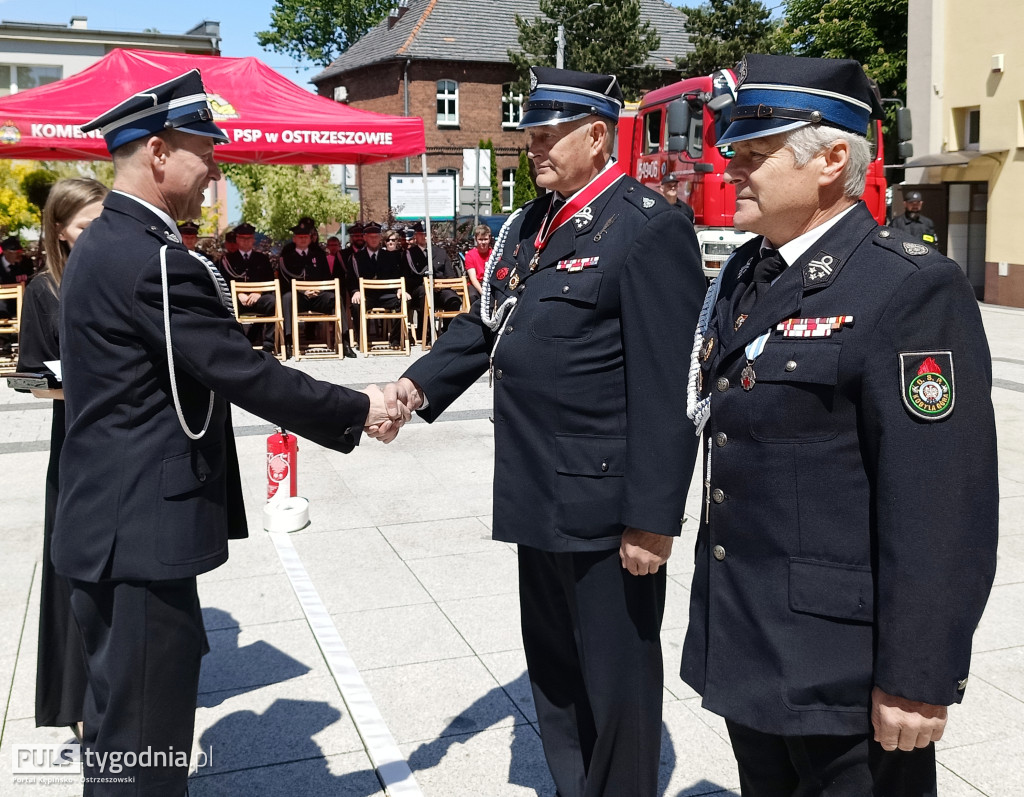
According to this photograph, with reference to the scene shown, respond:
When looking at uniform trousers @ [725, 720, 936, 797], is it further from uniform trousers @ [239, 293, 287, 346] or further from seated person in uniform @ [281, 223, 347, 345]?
seated person in uniform @ [281, 223, 347, 345]

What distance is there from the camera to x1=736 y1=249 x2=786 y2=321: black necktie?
235 centimetres

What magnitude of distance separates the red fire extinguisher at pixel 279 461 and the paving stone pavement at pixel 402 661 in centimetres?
29

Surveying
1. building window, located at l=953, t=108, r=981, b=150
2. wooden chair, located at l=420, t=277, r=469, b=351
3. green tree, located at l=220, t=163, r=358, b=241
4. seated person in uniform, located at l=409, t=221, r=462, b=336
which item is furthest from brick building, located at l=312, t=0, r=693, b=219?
wooden chair, located at l=420, t=277, r=469, b=351

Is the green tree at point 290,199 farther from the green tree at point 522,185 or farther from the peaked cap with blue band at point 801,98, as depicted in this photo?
the peaked cap with blue band at point 801,98

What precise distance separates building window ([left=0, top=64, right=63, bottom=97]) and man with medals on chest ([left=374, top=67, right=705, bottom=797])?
167 feet

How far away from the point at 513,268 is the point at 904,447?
1.60m

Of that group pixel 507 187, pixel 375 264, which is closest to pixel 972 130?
pixel 375 264

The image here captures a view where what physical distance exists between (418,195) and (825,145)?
69.1 ft

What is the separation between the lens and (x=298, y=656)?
4555 millimetres

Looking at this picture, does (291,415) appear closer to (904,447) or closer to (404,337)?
(904,447)

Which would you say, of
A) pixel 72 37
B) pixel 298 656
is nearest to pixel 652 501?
pixel 298 656

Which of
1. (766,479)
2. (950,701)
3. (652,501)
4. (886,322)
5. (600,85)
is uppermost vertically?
(600,85)

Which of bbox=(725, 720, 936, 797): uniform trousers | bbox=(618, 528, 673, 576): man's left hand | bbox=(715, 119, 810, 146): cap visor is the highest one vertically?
bbox=(715, 119, 810, 146): cap visor

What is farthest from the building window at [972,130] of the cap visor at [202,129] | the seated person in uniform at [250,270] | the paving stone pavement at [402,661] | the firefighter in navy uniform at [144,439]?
the firefighter in navy uniform at [144,439]
